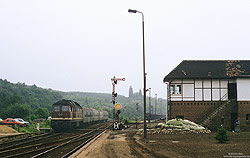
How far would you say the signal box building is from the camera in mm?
30938

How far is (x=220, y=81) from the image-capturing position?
32.2 m

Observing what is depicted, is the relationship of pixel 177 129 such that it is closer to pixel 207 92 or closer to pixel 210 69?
pixel 207 92

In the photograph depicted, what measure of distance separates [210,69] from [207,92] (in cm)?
287

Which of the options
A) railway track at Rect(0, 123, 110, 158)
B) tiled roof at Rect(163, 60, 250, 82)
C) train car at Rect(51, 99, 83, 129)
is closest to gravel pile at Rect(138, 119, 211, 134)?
tiled roof at Rect(163, 60, 250, 82)

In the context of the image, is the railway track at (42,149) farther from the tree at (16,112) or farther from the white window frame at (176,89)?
the tree at (16,112)

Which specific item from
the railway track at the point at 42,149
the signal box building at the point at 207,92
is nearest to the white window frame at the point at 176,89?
the signal box building at the point at 207,92

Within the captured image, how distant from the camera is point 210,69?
3312cm

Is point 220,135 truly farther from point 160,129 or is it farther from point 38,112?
point 38,112

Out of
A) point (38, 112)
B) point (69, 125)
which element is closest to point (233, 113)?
point (69, 125)

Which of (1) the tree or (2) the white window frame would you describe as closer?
(2) the white window frame

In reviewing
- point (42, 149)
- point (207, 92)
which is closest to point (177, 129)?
point (207, 92)

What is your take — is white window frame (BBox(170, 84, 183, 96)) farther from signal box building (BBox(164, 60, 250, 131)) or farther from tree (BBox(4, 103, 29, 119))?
tree (BBox(4, 103, 29, 119))

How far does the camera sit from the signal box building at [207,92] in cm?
3094

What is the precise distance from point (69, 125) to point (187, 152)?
19.7 meters
